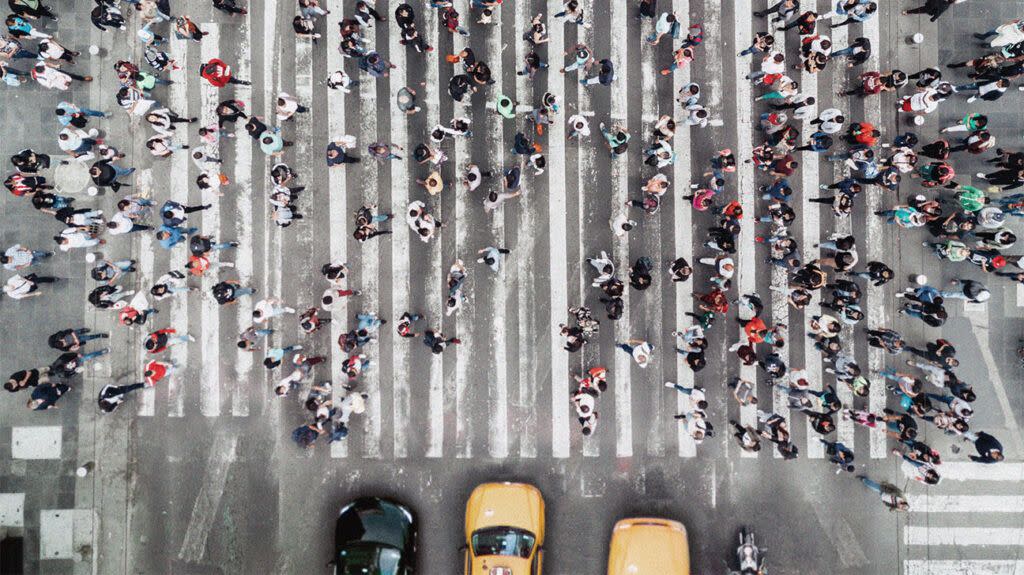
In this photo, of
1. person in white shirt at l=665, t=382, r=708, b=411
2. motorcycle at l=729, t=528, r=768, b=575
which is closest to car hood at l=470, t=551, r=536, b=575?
motorcycle at l=729, t=528, r=768, b=575

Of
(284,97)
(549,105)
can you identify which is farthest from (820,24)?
(284,97)

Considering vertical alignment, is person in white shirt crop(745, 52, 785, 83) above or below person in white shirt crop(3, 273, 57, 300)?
above

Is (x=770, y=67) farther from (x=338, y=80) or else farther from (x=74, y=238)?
(x=74, y=238)

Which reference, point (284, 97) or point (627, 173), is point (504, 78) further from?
point (284, 97)

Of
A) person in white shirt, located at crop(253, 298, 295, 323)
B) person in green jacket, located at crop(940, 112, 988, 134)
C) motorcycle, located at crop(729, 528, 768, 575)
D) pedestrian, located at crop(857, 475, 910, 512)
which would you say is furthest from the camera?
pedestrian, located at crop(857, 475, 910, 512)

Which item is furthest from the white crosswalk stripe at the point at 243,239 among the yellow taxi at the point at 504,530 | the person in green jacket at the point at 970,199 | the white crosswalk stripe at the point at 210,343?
the person in green jacket at the point at 970,199

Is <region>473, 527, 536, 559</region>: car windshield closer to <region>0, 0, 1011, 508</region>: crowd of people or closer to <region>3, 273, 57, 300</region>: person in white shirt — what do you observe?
<region>0, 0, 1011, 508</region>: crowd of people
